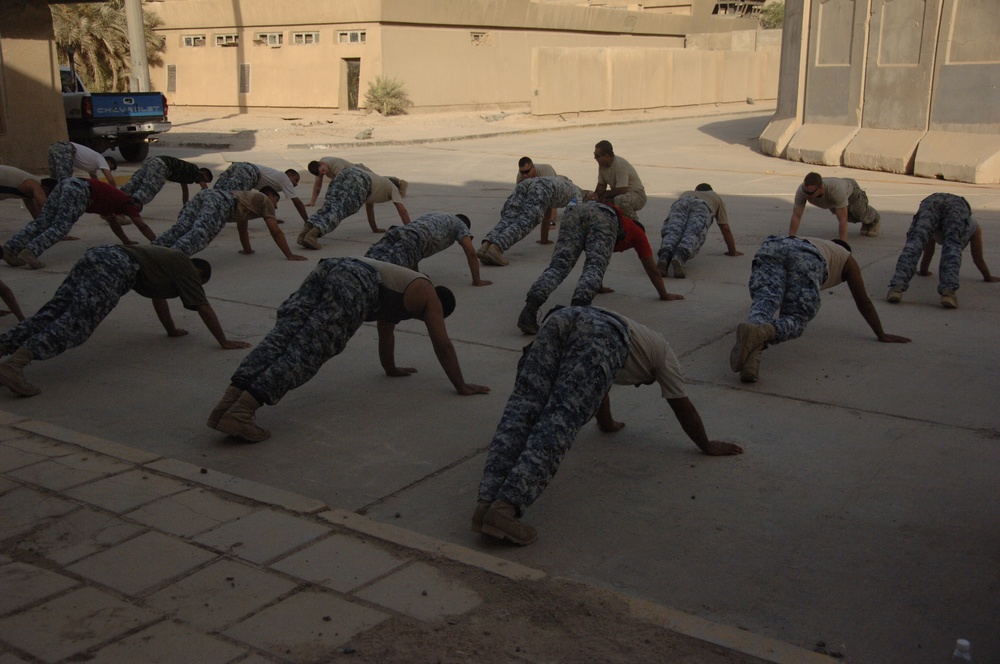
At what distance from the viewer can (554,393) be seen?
4543 mm

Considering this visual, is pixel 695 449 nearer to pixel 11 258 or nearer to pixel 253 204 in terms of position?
pixel 253 204

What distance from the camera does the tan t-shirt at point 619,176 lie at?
11.9m

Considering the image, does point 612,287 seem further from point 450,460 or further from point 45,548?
point 45,548

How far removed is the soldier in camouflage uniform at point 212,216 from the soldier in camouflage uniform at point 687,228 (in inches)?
166

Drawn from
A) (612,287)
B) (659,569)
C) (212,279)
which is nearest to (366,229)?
(212,279)

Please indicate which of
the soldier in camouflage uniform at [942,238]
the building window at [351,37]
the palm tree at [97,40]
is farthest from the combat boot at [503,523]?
the palm tree at [97,40]

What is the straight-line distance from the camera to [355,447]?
570cm

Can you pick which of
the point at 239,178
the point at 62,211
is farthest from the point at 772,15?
the point at 62,211

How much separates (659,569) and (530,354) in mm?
1206

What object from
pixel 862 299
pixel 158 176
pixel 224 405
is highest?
pixel 158 176

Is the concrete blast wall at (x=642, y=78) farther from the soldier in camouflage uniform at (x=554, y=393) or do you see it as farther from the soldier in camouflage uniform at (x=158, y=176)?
the soldier in camouflage uniform at (x=554, y=393)

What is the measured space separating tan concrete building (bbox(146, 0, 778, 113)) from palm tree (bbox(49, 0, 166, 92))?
6.65ft

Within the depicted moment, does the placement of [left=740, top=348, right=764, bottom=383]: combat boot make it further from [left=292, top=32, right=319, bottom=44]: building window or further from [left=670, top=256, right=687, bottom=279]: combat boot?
[left=292, top=32, right=319, bottom=44]: building window

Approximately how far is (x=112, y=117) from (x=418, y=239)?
14.4m
